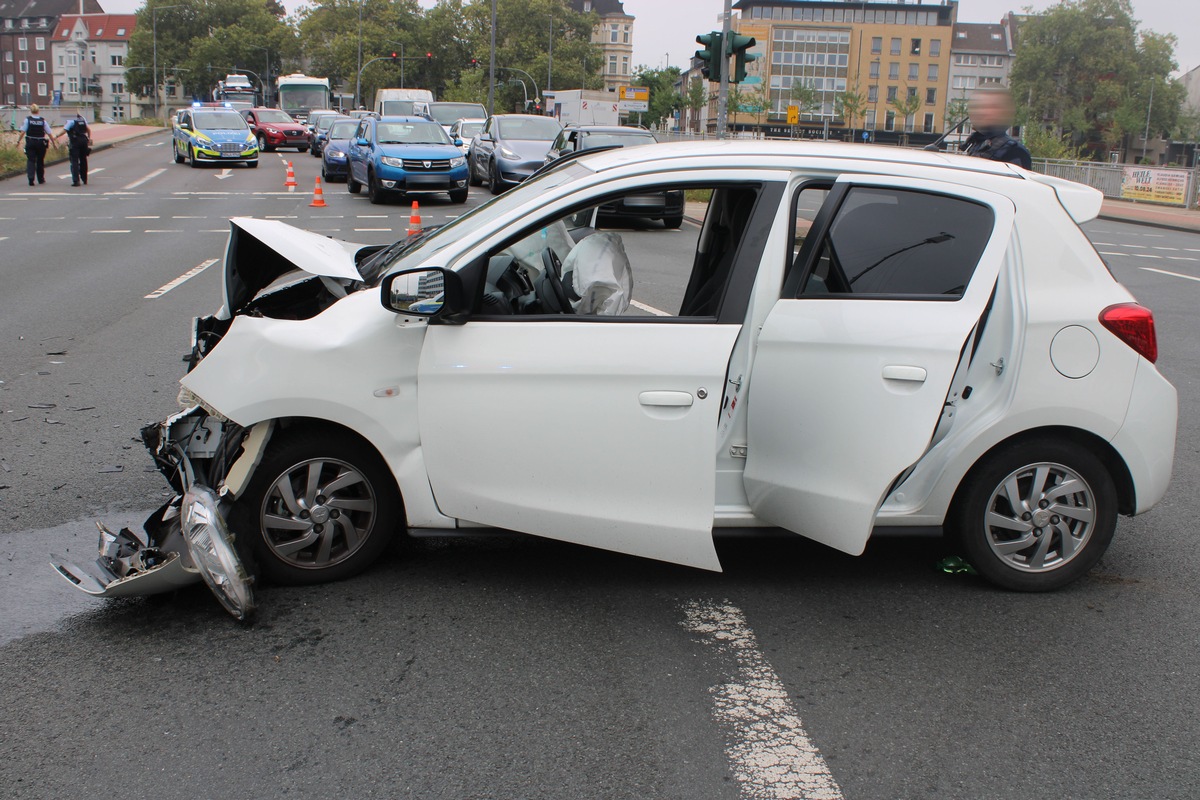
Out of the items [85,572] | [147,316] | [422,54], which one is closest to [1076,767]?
[85,572]

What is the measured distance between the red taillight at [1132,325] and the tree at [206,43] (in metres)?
134

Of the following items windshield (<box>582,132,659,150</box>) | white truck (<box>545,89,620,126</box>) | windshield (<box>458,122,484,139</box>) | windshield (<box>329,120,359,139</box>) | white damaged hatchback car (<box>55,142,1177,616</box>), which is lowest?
white damaged hatchback car (<box>55,142,1177,616</box>)

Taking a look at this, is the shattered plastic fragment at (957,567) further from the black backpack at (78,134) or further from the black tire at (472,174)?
the black backpack at (78,134)

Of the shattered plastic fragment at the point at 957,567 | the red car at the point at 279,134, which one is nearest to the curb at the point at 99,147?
the red car at the point at 279,134

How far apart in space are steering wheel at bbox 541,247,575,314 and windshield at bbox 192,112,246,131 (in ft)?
108

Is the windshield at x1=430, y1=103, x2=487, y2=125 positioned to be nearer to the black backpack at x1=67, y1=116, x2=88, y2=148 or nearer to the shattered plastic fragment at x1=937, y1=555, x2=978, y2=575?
the black backpack at x1=67, y1=116, x2=88, y2=148

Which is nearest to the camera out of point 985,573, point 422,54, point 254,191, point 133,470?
point 985,573

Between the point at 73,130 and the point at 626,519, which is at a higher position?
the point at 73,130

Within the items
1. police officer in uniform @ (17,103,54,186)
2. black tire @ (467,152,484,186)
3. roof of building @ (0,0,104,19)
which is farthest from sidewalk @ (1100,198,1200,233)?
roof of building @ (0,0,104,19)

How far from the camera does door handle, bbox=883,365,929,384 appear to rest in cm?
392

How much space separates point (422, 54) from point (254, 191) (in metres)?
98.1

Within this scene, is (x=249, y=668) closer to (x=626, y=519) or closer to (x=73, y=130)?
(x=626, y=519)

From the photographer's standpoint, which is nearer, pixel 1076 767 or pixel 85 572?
pixel 1076 767

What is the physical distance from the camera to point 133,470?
18.8 ft
